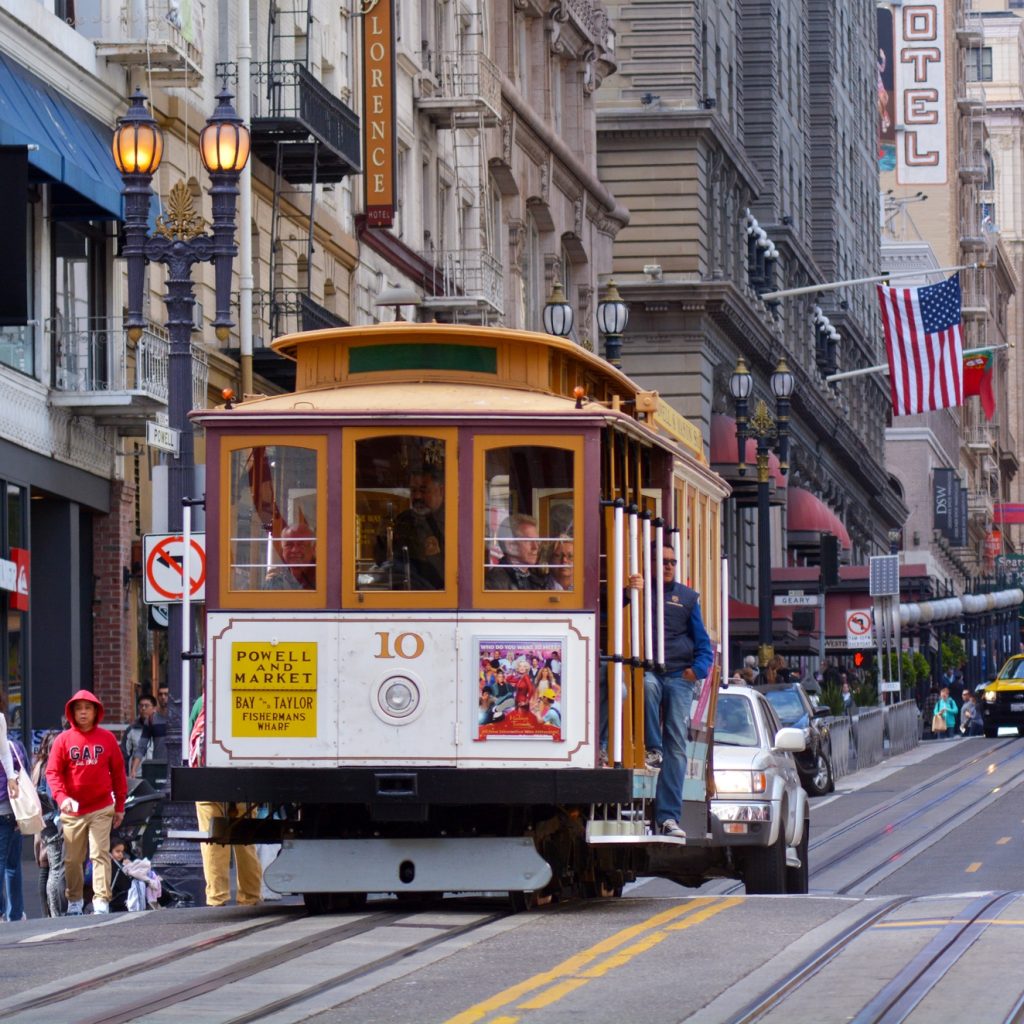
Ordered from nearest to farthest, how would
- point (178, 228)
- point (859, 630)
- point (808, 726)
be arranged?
point (178, 228) → point (808, 726) → point (859, 630)

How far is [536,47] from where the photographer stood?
51.7 meters

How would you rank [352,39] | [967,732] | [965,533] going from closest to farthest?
[352,39] → [967,732] → [965,533]

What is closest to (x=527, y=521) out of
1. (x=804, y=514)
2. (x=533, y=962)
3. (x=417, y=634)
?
(x=417, y=634)

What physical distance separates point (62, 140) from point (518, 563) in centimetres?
1437

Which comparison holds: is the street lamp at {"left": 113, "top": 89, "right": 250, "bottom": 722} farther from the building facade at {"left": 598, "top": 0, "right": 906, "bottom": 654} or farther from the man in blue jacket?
the building facade at {"left": 598, "top": 0, "right": 906, "bottom": 654}

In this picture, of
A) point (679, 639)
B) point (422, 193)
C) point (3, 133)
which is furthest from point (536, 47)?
point (679, 639)

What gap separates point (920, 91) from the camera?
125375 millimetres

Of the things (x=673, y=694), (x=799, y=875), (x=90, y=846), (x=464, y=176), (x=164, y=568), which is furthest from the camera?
(x=464, y=176)

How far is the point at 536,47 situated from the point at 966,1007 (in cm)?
4208

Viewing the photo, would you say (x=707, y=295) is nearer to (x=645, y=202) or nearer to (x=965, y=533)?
(x=645, y=202)

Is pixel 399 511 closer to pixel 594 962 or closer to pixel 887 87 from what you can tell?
pixel 594 962

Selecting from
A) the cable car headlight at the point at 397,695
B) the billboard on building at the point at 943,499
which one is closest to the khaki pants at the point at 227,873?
the cable car headlight at the point at 397,695

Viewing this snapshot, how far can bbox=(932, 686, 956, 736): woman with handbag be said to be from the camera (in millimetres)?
65812

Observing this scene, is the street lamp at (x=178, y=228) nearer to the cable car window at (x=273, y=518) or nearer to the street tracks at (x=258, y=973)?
the cable car window at (x=273, y=518)
